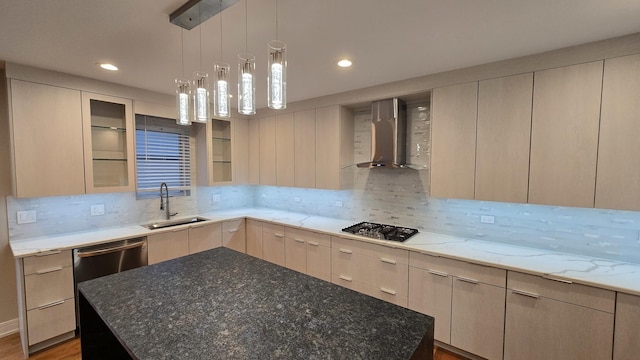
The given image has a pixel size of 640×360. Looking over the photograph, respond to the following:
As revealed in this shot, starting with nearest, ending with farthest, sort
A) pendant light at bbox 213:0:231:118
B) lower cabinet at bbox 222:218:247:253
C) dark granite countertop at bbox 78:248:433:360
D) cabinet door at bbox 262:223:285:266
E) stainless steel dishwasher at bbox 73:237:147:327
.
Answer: dark granite countertop at bbox 78:248:433:360 → pendant light at bbox 213:0:231:118 → stainless steel dishwasher at bbox 73:237:147:327 → cabinet door at bbox 262:223:285:266 → lower cabinet at bbox 222:218:247:253

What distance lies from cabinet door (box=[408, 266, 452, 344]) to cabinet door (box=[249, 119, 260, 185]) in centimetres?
260

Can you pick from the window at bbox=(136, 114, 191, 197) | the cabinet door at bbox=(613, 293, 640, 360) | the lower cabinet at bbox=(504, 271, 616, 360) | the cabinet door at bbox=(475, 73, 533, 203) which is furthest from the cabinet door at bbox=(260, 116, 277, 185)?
the cabinet door at bbox=(613, 293, 640, 360)

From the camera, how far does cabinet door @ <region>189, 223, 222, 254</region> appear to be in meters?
3.22

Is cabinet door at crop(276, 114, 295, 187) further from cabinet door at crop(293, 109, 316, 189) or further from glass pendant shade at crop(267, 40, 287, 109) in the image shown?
glass pendant shade at crop(267, 40, 287, 109)

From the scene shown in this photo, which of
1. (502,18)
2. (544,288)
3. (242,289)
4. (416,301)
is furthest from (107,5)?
(544,288)

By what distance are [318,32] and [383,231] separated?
1932mm

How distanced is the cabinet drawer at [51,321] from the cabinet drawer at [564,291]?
11.8 feet

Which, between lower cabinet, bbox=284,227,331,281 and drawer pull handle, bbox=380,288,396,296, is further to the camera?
lower cabinet, bbox=284,227,331,281

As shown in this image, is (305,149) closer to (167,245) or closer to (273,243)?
(273,243)

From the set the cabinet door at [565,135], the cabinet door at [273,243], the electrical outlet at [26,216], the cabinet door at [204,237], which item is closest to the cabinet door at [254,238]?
the cabinet door at [273,243]

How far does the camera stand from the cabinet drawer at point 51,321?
221cm

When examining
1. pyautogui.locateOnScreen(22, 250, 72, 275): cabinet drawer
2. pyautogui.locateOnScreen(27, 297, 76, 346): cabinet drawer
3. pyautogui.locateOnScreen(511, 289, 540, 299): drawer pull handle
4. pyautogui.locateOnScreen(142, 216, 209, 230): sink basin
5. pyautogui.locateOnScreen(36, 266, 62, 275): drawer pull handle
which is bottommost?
pyautogui.locateOnScreen(27, 297, 76, 346): cabinet drawer

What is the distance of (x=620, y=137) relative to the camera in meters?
1.76

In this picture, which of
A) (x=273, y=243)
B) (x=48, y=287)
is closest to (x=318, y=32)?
(x=273, y=243)
